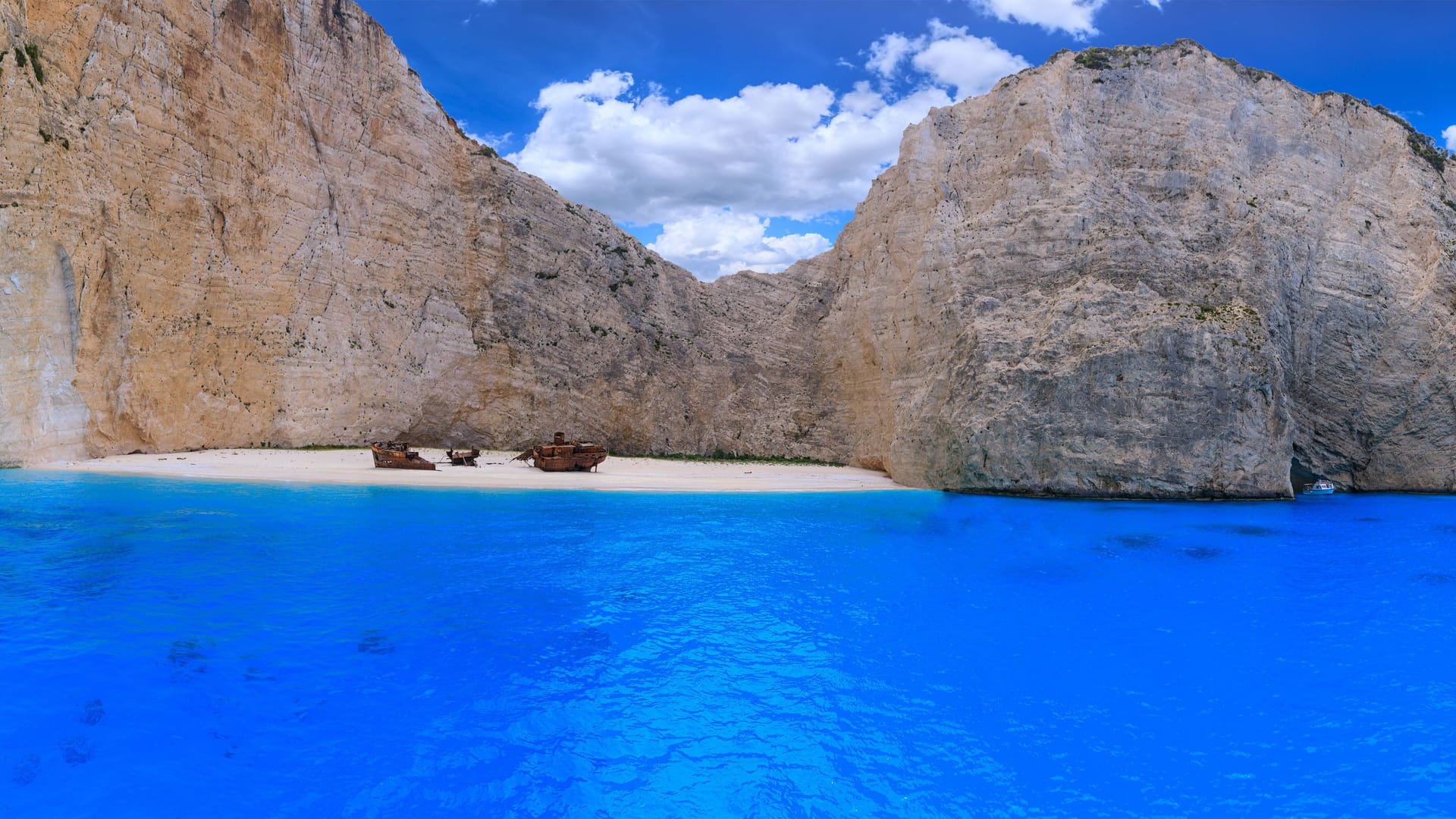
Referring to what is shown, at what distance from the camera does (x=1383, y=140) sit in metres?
29.7

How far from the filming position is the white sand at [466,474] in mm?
21562

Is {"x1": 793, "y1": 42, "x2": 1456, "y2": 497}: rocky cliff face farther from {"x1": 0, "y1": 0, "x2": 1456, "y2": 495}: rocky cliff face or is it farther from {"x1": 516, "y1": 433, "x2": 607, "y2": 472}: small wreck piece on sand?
{"x1": 516, "y1": 433, "x2": 607, "y2": 472}: small wreck piece on sand

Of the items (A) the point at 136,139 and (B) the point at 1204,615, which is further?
(A) the point at 136,139

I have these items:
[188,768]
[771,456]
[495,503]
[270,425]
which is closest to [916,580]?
[188,768]

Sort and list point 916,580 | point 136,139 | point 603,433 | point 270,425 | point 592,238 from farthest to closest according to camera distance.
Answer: point 592,238, point 603,433, point 270,425, point 136,139, point 916,580

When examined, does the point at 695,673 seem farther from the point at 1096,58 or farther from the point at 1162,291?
the point at 1096,58

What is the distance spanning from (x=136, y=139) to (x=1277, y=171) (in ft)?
132

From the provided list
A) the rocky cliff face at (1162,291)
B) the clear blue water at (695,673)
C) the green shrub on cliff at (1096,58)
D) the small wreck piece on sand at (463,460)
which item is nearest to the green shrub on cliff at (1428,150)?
the rocky cliff face at (1162,291)

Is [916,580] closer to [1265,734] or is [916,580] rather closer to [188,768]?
[1265,734]

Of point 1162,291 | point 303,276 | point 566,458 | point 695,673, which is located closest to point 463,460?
point 566,458

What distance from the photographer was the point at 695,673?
8711 millimetres

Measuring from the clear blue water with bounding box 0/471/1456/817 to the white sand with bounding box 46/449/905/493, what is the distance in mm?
5727

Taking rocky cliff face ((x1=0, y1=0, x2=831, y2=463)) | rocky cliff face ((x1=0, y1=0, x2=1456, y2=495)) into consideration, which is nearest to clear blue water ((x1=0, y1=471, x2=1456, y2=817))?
rocky cliff face ((x1=0, y1=0, x2=1456, y2=495))

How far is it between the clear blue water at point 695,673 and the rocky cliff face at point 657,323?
8409 mm
